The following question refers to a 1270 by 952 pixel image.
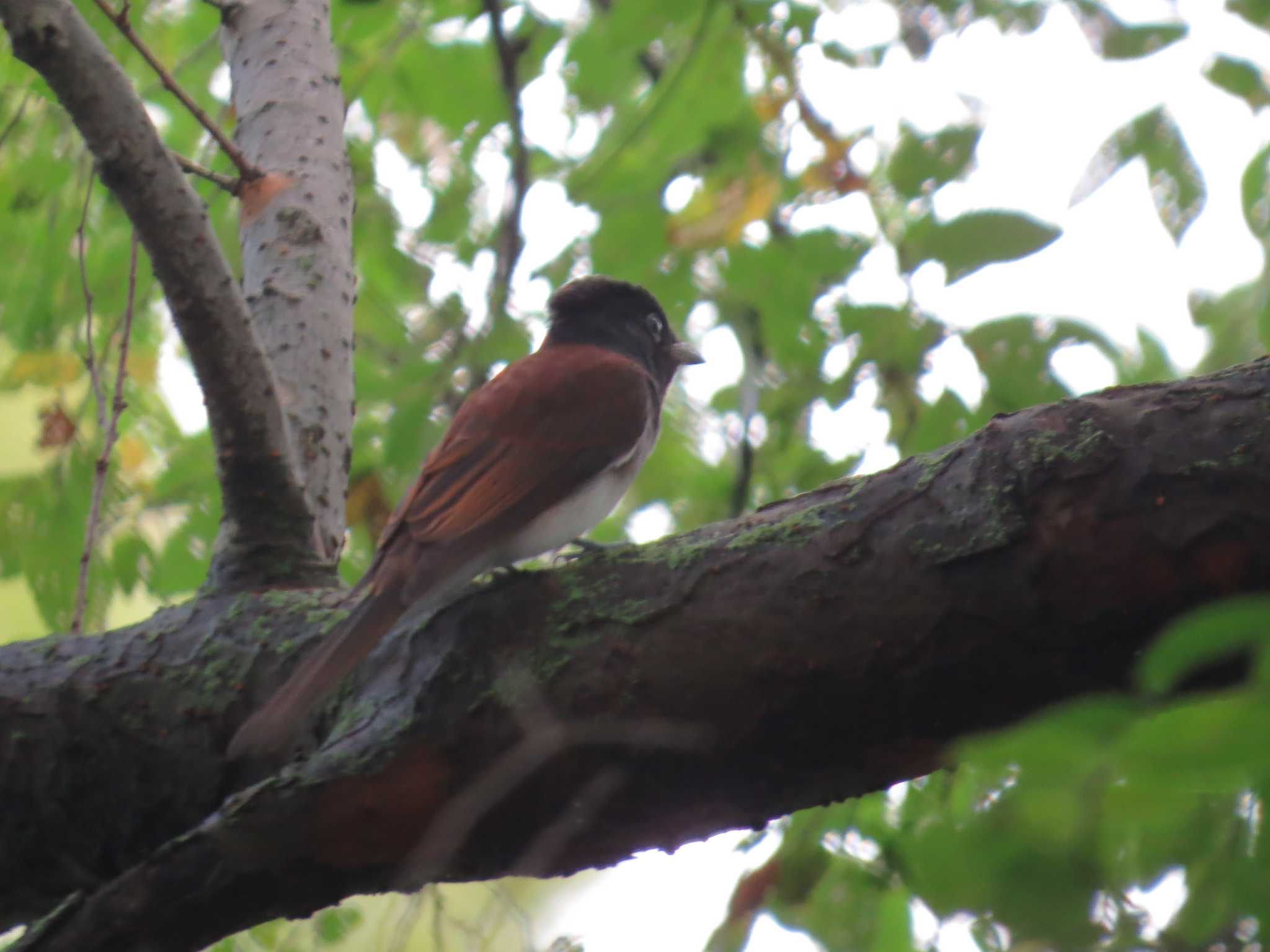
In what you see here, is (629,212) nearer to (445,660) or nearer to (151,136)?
(151,136)

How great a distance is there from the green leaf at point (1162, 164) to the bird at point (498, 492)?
1.30 meters

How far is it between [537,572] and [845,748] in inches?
24.1

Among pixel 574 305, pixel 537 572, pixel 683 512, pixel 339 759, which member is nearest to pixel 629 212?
pixel 574 305

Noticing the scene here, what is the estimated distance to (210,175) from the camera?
9.50ft

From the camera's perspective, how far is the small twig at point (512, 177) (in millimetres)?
4207

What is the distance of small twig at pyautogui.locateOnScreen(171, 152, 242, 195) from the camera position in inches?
110

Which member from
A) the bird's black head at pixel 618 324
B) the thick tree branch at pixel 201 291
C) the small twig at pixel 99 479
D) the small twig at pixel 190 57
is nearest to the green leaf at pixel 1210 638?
the thick tree branch at pixel 201 291

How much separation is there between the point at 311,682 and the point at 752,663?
2.65ft

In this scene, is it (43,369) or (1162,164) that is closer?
(1162,164)

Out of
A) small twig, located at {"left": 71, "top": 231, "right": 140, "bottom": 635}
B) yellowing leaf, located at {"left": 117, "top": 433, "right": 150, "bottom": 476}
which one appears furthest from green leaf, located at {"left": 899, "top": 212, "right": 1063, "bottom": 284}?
yellowing leaf, located at {"left": 117, "top": 433, "right": 150, "bottom": 476}

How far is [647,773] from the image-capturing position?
205 cm

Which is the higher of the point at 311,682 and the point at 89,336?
the point at 89,336

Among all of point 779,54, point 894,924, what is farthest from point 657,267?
point 894,924

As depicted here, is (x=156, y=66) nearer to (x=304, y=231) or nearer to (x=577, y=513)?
(x=304, y=231)
